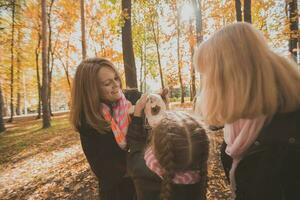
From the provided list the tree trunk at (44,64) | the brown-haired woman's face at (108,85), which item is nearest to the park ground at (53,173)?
the brown-haired woman's face at (108,85)

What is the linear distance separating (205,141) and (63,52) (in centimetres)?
2372

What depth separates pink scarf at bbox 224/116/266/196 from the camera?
130cm

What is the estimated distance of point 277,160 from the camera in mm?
1218

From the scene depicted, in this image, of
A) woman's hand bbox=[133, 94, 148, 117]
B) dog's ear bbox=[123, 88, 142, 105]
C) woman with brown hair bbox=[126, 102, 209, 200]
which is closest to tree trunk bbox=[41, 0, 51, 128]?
dog's ear bbox=[123, 88, 142, 105]

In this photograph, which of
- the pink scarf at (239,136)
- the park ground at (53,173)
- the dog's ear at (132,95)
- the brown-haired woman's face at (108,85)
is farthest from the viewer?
the park ground at (53,173)

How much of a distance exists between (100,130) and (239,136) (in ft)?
3.64

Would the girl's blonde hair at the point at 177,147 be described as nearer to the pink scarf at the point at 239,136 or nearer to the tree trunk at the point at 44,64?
the pink scarf at the point at 239,136

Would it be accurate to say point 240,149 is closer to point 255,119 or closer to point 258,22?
point 255,119

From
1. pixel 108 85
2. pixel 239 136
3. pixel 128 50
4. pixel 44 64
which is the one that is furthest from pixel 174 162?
pixel 44 64

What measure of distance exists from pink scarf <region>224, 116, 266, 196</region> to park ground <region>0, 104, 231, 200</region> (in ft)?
3.54

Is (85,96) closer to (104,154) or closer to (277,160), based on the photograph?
(104,154)

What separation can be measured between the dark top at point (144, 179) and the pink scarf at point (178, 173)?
29 mm

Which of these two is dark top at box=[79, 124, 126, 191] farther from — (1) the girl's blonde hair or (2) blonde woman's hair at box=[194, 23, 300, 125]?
(2) blonde woman's hair at box=[194, 23, 300, 125]

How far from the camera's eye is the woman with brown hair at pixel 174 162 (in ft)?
4.47
